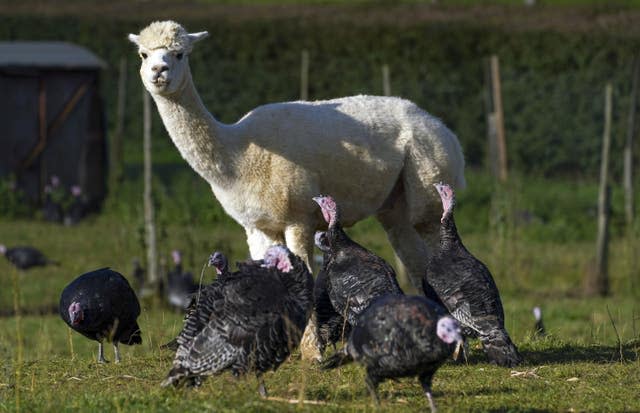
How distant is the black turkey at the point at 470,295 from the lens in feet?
27.2

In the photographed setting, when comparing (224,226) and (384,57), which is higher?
(384,57)

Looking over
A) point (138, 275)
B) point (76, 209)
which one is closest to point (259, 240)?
point (138, 275)

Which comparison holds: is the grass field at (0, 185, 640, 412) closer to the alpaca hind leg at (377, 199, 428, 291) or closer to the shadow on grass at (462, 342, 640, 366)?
the shadow on grass at (462, 342, 640, 366)

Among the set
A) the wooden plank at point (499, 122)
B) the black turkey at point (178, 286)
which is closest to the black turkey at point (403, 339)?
the black turkey at point (178, 286)

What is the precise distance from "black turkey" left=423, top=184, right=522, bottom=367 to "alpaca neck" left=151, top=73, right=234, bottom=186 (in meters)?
1.61

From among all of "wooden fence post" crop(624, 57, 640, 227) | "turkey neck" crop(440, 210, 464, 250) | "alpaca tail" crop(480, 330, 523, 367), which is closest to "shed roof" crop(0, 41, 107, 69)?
"wooden fence post" crop(624, 57, 640, 227)

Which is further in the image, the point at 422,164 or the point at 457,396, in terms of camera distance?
the point at 422,164

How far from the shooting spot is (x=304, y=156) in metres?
9.30

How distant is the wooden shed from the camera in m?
20.2

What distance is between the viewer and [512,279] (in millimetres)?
15906

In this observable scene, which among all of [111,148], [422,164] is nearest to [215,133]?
[422,164]

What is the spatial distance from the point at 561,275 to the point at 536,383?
8458mm

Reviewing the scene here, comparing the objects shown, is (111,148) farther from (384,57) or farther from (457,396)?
(457,396)

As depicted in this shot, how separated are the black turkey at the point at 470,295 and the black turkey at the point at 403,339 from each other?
145 centimetres
